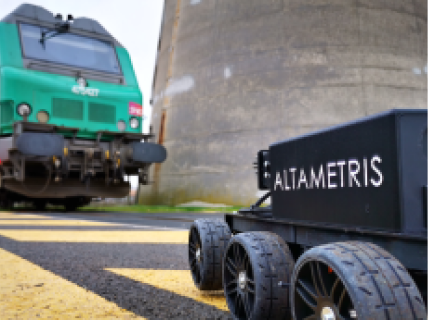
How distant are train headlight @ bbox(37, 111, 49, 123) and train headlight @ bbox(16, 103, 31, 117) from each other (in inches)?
10.1

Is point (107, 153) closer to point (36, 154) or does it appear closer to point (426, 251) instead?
point (36, 154)

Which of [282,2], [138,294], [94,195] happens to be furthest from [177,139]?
[138,294]

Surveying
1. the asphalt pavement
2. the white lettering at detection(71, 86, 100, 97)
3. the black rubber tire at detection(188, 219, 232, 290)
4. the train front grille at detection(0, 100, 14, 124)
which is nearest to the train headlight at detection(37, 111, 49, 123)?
→ the train front grille at detection(0, 100, 14, 124)

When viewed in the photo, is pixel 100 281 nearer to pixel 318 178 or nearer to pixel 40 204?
pixel 318 178

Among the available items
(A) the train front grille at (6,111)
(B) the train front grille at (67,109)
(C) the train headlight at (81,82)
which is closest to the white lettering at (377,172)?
(A) the train front grille at (6,111)

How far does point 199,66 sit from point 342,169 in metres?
14.7

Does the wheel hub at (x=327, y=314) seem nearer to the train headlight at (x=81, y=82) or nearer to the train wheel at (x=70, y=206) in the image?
the train headlight at (x=81, y=82)

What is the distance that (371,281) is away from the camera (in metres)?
1.34

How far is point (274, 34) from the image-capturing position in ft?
48.5

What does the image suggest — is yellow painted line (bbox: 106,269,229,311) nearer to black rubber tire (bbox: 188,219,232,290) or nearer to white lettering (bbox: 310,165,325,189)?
black rubber tire (bbox: 188,219,232,290)

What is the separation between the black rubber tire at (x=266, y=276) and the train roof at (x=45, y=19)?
1131 centimetres

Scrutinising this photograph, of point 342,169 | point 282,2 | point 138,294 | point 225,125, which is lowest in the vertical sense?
point 138,294

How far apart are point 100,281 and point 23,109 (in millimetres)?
8912

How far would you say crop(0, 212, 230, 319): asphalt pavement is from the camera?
2301 millimetres
